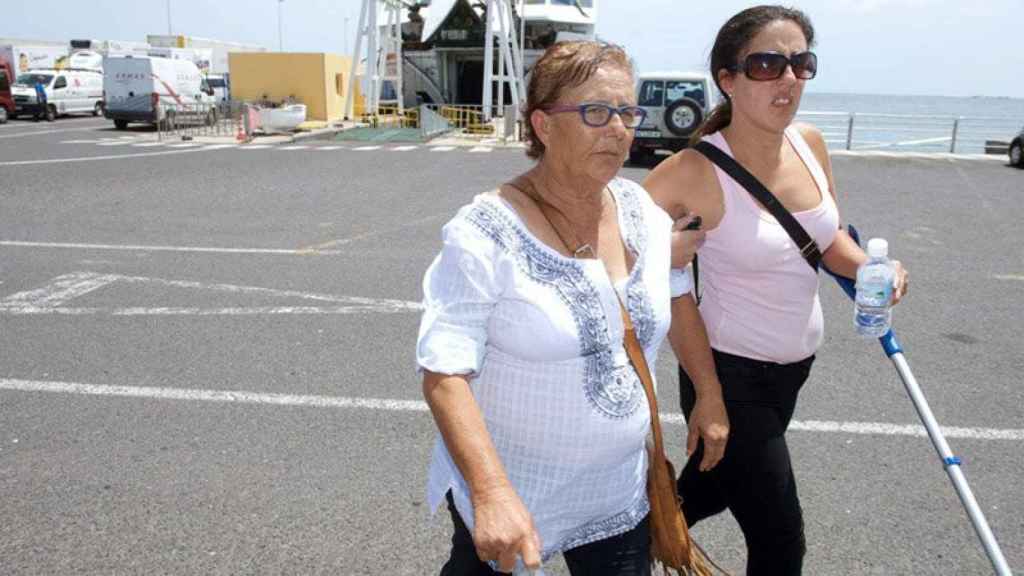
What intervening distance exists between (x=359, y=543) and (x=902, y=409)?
310cm

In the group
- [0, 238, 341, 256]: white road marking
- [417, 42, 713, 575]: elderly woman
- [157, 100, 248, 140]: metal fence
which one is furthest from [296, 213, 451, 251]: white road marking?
[157, 100, 248, 140]: metal fence

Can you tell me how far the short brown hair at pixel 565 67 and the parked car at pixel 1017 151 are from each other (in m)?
20.4

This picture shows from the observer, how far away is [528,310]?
192cm

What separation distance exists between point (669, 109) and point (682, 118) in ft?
3.20

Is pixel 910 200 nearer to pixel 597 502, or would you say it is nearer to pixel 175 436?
pixel 175 436

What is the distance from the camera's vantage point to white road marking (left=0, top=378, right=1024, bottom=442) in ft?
14.8

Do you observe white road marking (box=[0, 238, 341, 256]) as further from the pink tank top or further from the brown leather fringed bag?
the brown leather fringed bag

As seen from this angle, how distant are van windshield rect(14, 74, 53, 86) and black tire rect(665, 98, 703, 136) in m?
26.5

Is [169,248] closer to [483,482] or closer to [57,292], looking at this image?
[57,292]

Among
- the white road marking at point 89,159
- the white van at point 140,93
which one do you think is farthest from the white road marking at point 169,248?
the white van at point 140,93

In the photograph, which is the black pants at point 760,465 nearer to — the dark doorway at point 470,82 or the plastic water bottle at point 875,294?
the plastic water bottle at point 875,294

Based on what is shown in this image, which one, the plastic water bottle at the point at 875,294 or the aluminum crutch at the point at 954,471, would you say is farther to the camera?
the plastic water bottle at the point at 875,294

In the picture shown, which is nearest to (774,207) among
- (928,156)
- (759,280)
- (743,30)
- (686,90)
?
(759,280)

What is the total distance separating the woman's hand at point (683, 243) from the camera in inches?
96.5
